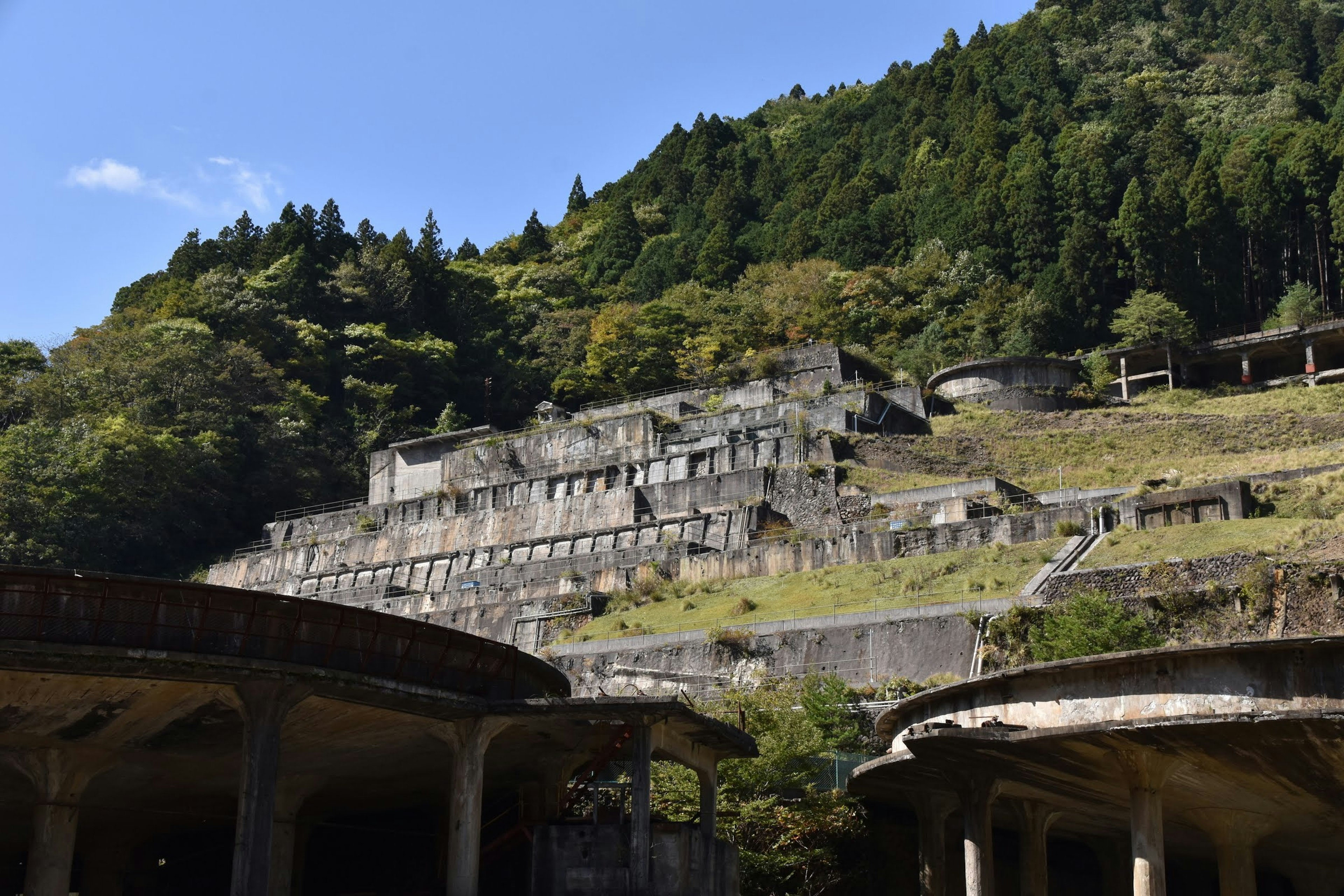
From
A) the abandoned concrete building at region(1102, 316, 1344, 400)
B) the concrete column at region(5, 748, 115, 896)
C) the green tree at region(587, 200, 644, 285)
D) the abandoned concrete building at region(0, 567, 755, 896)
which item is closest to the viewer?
the abandoned concrete building at region(0, 567, 755, 896)

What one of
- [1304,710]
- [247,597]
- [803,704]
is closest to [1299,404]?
[803,704]

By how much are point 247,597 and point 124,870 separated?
1232 cm

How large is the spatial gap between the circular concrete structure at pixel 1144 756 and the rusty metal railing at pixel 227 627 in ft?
22.9

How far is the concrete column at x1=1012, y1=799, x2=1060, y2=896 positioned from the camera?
24.5 metres

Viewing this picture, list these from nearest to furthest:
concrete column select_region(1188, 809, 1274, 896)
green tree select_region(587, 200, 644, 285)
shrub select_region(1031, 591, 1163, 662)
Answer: concrete column select_region(1188, 809, 1274, 896), shrub select_region(1031, 591, 1163, 662), green tree select_region(587, 200, 644, 285)

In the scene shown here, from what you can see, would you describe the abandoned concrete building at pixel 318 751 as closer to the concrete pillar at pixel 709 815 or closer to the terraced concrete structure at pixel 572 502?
the concrete pillar at pixel 709 815

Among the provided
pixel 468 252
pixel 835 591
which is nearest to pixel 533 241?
pixel 468 252

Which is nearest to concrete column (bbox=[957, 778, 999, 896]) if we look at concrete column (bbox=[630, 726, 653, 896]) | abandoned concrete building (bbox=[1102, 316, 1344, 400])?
concrete column (bbox=[630, 726, 653, 896])

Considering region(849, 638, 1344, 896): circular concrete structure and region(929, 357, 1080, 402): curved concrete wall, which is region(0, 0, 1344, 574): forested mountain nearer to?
region(929, 357, 1080, 402): curved concrete wall

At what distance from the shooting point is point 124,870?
2878 cm

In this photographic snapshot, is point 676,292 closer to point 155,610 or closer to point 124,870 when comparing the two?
point 124,870

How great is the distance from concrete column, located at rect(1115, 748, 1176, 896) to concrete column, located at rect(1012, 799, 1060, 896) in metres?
4.65

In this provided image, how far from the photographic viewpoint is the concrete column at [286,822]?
2533cm

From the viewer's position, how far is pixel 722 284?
90.8 metres
